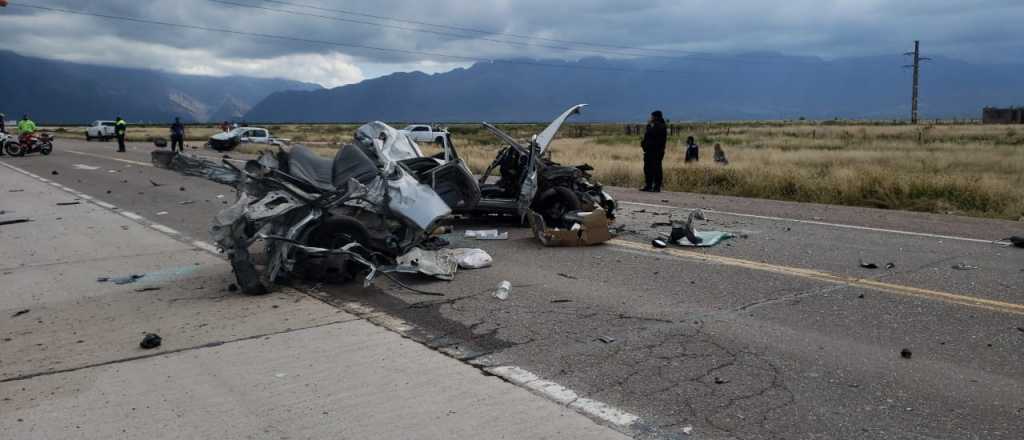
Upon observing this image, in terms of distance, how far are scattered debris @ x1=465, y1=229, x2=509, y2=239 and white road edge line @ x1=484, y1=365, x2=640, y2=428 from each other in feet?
17.5

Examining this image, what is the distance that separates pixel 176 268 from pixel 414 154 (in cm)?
281

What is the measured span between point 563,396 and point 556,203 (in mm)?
6293

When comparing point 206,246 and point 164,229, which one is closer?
point 206,246

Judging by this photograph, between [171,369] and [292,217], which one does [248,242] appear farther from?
[171,369]

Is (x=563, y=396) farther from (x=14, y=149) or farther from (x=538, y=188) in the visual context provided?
(x=14, y=149)

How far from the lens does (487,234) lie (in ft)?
33.9

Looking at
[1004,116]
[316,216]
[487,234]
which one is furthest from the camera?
[1004,116]

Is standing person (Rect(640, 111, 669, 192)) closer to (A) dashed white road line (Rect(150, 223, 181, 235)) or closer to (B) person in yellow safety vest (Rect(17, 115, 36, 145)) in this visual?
(A) dashed white road line (Rect(150, 223, 181, 235))

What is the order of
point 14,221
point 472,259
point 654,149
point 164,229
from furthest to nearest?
1. point 654,149
2. point 14,221
3. point 164,229
4. point 472,259

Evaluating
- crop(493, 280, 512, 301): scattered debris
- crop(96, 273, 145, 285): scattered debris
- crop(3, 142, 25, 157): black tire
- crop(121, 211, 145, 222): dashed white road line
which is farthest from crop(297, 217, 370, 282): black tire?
crop(3, 142, 25, 157): black tire

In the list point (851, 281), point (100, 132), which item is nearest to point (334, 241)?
point (851, 281)

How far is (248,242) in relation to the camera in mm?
7156

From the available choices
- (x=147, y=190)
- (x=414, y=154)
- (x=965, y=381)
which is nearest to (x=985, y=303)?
(x=965, y=381)

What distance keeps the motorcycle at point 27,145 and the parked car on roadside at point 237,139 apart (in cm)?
805
